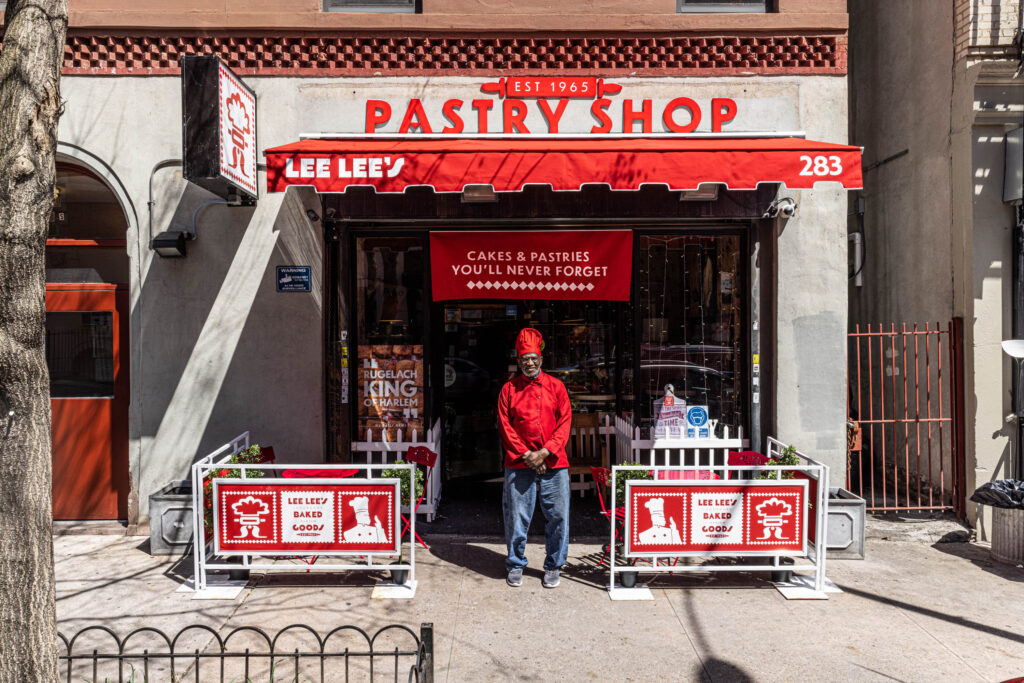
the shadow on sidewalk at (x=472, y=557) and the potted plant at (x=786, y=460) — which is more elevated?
the potted plant at (x=786, y=460)

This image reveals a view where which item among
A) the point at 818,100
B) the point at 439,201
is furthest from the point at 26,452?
the point at 818,100

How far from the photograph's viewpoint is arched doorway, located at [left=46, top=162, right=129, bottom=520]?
7754 millimetres

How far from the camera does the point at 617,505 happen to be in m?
6.21

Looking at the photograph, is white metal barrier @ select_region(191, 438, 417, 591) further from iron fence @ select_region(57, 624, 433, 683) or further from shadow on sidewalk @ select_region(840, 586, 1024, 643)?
shadow on sidewalk @ select_region(840, 586, 1024, 643)

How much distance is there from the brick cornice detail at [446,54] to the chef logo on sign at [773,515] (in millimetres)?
4567

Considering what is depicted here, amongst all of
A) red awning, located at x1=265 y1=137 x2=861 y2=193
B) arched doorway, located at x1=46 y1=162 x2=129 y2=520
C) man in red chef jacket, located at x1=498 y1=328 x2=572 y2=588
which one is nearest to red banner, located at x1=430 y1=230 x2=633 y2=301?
red awning, located at x1=265 y1=137 x2=861 y2=193

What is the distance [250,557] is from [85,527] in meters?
2.57

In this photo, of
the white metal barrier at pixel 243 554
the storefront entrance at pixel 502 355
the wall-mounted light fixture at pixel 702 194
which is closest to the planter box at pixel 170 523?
the white metal barrier at pixel 243 554

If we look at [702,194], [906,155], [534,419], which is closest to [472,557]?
[534,419]

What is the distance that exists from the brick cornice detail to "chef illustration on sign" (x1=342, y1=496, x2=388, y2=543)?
4571 mm

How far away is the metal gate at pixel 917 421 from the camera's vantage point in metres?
7.77

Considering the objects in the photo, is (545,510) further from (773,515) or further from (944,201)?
(944,201)

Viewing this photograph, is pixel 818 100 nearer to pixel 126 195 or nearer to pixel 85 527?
pixel 126 195

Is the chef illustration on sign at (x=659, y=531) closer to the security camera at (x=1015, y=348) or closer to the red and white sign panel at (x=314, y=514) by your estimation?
the red and white sign panel at (x=314, y=514)
